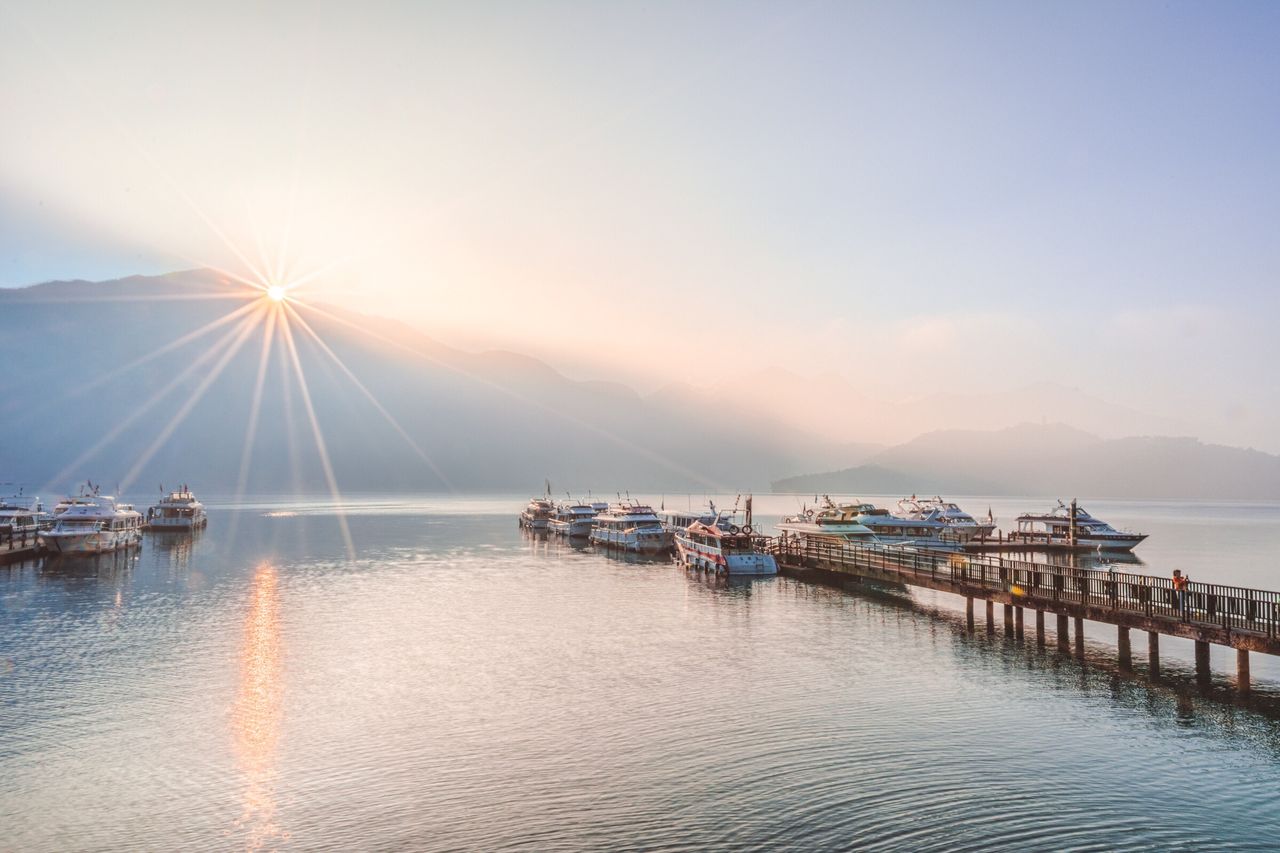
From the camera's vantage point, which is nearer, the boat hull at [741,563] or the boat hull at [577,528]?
the boat hull at [741,563]

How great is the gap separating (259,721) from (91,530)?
77844mm

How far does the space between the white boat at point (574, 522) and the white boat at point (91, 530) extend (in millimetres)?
60113

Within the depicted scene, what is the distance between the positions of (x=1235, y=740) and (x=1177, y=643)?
19614 millimetres

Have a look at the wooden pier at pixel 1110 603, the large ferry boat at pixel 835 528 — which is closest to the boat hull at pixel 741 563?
the large ferry boat at pixel 835 528

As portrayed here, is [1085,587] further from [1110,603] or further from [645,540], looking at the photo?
[645,540]

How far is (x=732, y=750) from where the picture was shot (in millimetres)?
23875

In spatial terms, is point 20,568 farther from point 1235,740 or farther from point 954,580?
point 1235,740

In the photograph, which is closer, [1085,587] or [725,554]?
[1085,587]

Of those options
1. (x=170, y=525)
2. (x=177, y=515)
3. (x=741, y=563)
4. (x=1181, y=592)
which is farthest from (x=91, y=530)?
(x=1181, y=592)

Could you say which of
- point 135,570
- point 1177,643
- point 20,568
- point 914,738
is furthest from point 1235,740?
point 20,568

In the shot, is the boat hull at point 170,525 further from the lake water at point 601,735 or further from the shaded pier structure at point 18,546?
the lake water at point 601,735

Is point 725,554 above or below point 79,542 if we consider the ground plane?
below

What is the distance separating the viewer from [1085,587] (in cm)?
3903

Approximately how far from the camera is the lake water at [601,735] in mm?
18578
